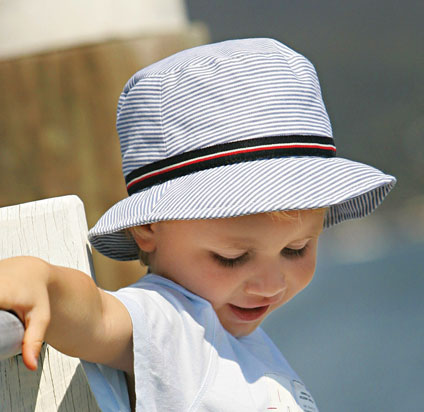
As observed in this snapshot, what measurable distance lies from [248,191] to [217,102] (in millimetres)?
161

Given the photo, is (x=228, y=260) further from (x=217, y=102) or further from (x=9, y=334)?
(x=9, y=334)

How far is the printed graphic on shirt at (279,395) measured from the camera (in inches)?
37.0

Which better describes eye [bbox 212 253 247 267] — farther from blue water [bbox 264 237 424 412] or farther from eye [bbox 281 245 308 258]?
blue water [bbox 264 237 424 412]

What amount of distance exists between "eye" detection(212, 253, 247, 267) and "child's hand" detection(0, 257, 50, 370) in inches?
13.0

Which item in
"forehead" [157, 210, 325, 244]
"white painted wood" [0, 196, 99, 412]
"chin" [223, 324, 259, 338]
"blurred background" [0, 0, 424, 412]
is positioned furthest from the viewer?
"blurred background" [0, 0, 424, 412]

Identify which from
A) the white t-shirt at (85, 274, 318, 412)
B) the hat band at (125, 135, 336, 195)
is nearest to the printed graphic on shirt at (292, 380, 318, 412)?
the white t-shirt at (85, 274, 318, 412)

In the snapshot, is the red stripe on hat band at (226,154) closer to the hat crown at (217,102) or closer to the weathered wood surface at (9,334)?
the hat crown at (217,102)

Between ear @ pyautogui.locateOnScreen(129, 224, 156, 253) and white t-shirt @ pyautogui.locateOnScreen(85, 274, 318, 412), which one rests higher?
ear @ pyautogui.locateOnScreen(129, 224, 156, 253)

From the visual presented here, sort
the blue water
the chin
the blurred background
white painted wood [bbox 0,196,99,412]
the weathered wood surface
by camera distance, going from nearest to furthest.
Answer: the weathered wood surface < white painted wood [bbox 0,196,99,412] < the chin < the blurred background < the blue water

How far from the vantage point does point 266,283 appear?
0.93m

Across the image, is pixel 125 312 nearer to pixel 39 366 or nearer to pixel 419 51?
pixel 39 366

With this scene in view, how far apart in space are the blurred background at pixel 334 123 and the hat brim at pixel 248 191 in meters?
0.91

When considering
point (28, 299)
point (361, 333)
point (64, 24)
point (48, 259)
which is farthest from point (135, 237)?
point (361, 333)

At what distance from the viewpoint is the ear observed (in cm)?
98
